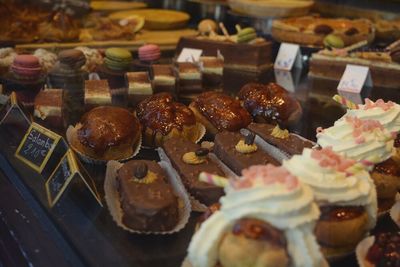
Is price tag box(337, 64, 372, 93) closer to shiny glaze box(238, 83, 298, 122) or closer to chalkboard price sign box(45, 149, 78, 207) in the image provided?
shiny glaze box(238, 83, 298, 122)

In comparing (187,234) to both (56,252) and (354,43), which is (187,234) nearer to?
(56,252)

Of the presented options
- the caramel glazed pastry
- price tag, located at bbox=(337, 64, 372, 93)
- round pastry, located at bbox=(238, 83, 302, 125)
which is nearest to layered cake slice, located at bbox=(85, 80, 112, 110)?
round pastry, located at bbox=(238, 83, 302, 125)

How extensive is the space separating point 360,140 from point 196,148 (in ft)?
2.37

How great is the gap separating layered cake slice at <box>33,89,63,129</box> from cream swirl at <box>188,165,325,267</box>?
1512 mm

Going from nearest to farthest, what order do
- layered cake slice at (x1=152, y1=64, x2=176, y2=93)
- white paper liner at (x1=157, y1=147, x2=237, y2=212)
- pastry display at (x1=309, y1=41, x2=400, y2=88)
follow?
1. white paper liner at (x1=157, y1=147, x2=237, y2=212)
2. layered cake slice at (x1=152, y1=64, x2=176, y2=93)
3. pastry display at (x1=309, y1=41, x2=400, y2=88)

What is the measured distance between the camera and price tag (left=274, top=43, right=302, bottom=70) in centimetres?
459

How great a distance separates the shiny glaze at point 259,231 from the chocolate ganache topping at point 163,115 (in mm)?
1281

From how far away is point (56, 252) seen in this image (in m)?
1.95

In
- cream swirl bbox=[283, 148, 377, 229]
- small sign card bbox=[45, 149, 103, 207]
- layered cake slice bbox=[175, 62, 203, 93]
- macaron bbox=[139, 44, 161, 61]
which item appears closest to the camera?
cream swirl bbox=[283, 148, 377, 229]

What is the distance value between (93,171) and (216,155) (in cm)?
59

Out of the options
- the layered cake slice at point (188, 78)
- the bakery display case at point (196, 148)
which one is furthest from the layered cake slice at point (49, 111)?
the layered cake slice at point (188, 78)

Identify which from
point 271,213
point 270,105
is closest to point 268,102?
Answer: point 270,105

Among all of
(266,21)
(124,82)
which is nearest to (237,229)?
(124,82)

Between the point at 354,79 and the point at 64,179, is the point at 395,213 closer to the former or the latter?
the point at 64,179
